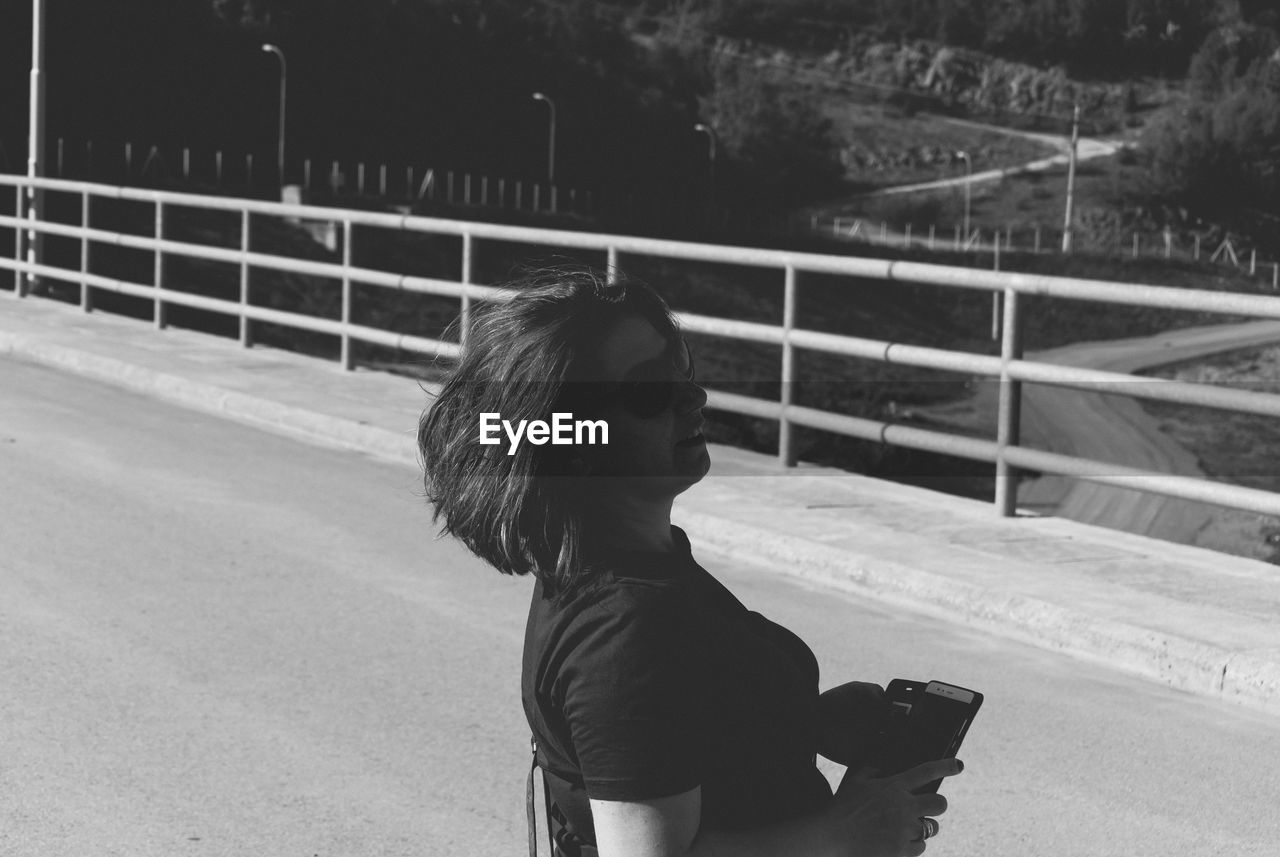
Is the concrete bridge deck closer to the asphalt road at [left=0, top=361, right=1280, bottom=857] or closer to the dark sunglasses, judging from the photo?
the asphalt road at [left=0, top=361, right=1280, bottom=857]

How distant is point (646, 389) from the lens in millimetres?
1951

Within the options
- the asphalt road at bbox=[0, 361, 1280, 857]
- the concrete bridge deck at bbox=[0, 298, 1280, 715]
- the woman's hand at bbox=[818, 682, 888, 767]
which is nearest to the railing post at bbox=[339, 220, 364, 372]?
the concrete bridge deck at bbox=[0, 298, 1280, 715]

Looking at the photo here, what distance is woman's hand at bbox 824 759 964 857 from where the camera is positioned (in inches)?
78.8

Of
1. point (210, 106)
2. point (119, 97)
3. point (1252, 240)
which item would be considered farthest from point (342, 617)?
point (1252, 240)

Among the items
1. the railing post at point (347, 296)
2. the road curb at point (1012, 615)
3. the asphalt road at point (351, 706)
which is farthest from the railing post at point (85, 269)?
the road curb at point (1012, 615)

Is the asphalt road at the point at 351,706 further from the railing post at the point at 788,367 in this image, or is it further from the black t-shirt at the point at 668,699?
the black t-shirt at the point at 668,699

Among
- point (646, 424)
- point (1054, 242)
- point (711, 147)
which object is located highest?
point (646, 424)

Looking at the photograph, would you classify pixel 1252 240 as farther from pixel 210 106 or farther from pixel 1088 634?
pixel 1088 634

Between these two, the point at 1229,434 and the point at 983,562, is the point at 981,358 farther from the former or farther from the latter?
the point at 1229,434

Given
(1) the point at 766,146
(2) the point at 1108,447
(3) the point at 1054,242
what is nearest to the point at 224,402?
(2) the point at 1108,447

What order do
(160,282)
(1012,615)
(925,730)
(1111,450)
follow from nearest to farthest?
(925,730), (1012,615), (160,282), (1111,450)

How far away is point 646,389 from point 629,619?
0.77 feet

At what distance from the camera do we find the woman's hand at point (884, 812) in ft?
6.57

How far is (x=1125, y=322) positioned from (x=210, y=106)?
62.2 m
